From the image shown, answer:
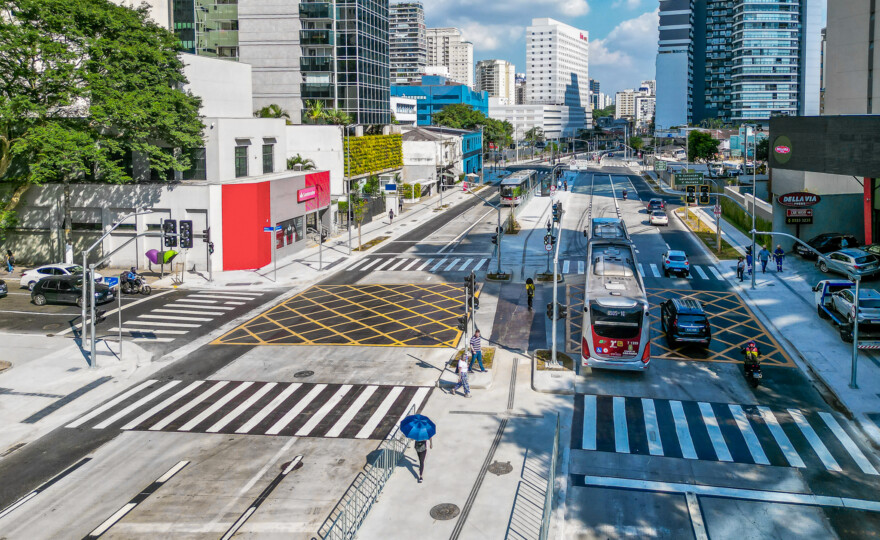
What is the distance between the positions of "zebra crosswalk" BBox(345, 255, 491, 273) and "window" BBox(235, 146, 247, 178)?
12613 millimetres

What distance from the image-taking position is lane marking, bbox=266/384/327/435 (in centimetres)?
2564

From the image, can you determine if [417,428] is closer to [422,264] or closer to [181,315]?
[181,315]

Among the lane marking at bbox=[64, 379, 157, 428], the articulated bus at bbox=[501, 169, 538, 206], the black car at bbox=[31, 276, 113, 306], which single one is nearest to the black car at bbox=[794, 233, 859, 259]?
the articulated bus at bbox=[501, 169, 538, 206]

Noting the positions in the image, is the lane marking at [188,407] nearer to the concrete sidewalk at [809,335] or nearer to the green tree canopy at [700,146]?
the concrete sidewalk at [809,335]

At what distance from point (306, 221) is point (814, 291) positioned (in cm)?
4482

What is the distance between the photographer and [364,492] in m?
20.6

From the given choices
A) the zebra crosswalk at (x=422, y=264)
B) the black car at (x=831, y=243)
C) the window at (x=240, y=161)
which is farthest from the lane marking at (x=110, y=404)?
the black car at (x=831, y=243)

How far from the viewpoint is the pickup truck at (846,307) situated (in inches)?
1371

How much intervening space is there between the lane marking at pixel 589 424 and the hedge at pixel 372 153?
52.3 meters

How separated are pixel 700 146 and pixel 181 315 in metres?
135

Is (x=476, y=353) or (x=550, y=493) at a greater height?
(x=476, y=353)

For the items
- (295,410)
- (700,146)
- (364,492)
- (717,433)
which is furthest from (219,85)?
(700,146)

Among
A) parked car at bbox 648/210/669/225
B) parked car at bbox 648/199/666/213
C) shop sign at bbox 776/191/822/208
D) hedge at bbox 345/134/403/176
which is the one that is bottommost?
parked car at bbox 648/210/669/225

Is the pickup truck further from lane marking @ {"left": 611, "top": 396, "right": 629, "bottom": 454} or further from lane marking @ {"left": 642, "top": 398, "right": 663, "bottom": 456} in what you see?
lane marking @ {"left": 611, "top": 396, "right": 629, "bottom": 454}
